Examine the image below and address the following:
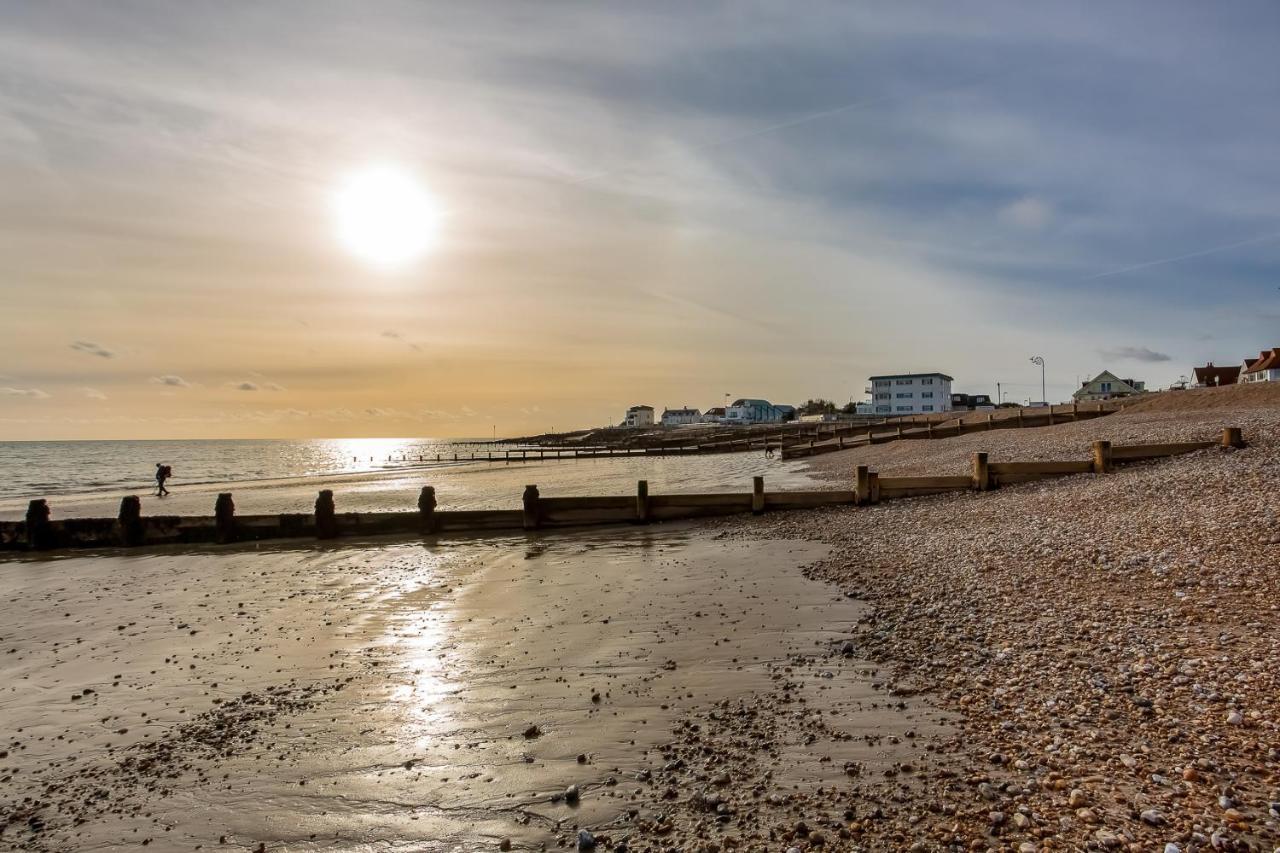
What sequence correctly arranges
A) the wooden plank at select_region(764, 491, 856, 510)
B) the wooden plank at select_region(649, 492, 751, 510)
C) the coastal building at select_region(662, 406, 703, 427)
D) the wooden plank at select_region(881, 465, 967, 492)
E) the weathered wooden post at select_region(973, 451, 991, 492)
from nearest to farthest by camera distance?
the weathered wooden post at select_region(973, 451, 991, 492), the wooden plank at select_region(881, 465, 967, 492), the wooden plank at select_region(764, 491, 856, 510), the wooden plank at select_region(649, 492, 751, 510), the coastal building at select_region(662, 406, 703, 427)

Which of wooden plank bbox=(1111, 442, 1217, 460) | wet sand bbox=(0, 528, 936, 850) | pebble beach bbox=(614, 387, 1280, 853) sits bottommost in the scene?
wet sand bbox=(0, 528, 936, 850)

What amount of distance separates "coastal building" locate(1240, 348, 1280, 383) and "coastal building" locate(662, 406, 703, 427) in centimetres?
11344

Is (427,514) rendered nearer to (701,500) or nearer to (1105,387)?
(701,500)

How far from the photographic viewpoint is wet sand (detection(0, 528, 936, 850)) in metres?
5.54

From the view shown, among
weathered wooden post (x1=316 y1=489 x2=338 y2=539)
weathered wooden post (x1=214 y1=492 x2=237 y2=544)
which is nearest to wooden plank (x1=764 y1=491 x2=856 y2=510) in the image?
weathered wooden post (x1=316 y1=489 x2=338 y2=539)

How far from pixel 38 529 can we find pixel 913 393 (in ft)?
376

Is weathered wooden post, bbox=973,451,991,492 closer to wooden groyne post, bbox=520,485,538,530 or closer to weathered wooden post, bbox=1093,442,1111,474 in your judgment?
weathered wooden post, bbox=1093,442,1111,474

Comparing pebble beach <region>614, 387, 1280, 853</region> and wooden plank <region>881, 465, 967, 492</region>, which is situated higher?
wooden plank <region>881, 465, 967, 492</region>

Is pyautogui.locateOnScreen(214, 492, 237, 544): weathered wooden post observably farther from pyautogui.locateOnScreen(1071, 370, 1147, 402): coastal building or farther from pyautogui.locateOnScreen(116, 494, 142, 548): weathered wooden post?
pyautogui.locateOnScreen(1071, 370, 1147, 402): coastal building

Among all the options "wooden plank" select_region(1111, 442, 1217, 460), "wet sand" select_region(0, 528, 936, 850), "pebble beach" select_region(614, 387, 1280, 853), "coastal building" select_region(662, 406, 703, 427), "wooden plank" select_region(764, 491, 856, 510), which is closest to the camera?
"pebble beach" select_region(614, 387, 1280, 853)

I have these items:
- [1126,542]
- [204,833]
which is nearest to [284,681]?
[204,833]

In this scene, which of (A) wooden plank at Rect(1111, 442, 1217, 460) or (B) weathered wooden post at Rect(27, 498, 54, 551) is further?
(B) weathered wooden post at Rect(27, 498, 54, 551)

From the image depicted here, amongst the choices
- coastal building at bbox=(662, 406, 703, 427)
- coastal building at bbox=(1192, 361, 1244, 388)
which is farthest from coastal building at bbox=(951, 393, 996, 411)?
coastal building at bbox=(662, 406, 703, 427)

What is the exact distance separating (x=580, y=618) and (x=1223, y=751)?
25.7 ft
